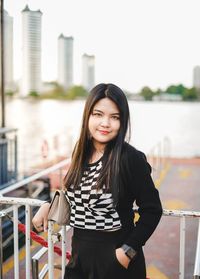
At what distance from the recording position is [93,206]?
1512 mm

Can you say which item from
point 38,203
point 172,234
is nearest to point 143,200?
point 38,203

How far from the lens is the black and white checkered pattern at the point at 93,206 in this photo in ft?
4.95

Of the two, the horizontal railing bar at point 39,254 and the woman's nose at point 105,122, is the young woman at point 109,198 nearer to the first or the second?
the woman's nose at point 105,122

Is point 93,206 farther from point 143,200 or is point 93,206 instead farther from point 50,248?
point 50,248

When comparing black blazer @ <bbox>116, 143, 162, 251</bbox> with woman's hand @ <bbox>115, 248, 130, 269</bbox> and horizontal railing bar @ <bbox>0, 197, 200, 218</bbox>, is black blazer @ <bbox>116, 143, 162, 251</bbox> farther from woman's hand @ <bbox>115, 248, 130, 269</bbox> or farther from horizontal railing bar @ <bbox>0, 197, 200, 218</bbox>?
horizontal railing bar @ <bbox>0, 197, 200, 218</bbox>

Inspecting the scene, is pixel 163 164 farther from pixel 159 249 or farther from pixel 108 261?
pixel 108 261

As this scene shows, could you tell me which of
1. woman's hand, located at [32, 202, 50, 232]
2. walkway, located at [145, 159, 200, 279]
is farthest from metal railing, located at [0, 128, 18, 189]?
woman's hand, located at [32, 202, 50, 232]

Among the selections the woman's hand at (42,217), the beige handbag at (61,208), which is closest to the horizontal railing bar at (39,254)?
the woman's hand at (42,217)

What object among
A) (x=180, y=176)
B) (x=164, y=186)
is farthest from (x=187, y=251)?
(x=180, y=176)

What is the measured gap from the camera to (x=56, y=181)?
832cm

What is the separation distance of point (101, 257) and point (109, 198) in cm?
21

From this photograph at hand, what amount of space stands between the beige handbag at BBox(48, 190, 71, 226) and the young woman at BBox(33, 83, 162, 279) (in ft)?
0.21

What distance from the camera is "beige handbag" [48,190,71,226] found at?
1663 millimetres

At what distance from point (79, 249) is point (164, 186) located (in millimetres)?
6022
